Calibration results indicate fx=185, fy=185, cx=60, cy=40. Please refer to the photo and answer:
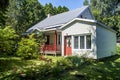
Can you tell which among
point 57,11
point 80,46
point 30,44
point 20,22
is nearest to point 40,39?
point 30,44

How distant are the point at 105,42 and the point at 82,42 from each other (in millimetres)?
2746

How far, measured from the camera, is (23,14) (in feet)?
155

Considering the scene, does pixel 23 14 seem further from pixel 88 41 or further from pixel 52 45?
pixel 88 41

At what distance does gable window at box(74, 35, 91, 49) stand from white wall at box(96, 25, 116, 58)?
3.48 feet

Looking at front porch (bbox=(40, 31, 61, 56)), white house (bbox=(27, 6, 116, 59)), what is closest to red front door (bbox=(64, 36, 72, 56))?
white house (bbox=(27, 6, 116, 59))

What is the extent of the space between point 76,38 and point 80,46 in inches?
47.1

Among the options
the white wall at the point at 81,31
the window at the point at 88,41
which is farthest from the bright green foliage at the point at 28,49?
the window at the point at 88,41

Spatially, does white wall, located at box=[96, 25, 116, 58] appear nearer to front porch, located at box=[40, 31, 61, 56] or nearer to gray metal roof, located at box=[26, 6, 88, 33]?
gray metal roof, located at box=[26, 6, 88, 33]

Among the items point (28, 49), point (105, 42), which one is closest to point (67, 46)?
point (105, 42)

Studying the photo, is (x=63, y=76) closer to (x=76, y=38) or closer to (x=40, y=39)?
(x=76, y=38)

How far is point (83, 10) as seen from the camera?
94.4 ft

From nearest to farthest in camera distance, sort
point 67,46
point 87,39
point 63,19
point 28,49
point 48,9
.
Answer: point 87,39 < point 28,49 < point 67,46 < point 63,19 < point 48,9

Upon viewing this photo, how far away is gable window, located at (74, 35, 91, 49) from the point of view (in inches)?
763

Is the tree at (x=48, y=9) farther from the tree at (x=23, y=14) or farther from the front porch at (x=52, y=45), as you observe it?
the front porch at (x=52, y=45)
